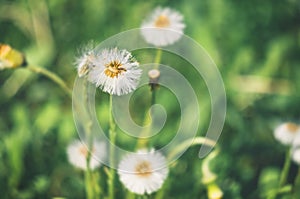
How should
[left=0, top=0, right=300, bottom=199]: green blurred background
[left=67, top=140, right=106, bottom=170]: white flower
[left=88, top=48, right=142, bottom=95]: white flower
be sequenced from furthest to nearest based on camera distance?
[left=0, top=0, right=300, bottom=199]: green blurred background < [left=67, top=140, right=106, bottom=170]: white flower < [left=88, top=48, right=142, bottom=95]: white flower

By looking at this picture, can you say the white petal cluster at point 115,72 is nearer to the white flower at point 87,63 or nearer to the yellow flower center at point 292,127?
the white flower at point 87,63

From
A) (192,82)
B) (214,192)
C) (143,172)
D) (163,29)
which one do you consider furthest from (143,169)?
(192,82)

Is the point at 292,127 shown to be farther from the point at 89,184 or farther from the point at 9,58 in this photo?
the point at 9,58

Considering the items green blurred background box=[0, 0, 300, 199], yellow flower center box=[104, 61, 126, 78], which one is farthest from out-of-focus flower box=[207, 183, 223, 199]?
yellow flower center box=[104, 61, 126, 78]

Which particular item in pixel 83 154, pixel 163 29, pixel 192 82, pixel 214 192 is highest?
pixel 192 82

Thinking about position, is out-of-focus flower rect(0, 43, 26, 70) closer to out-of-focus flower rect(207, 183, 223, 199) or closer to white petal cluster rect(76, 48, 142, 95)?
white petal cluster rect(76, 48, 142, 95)
